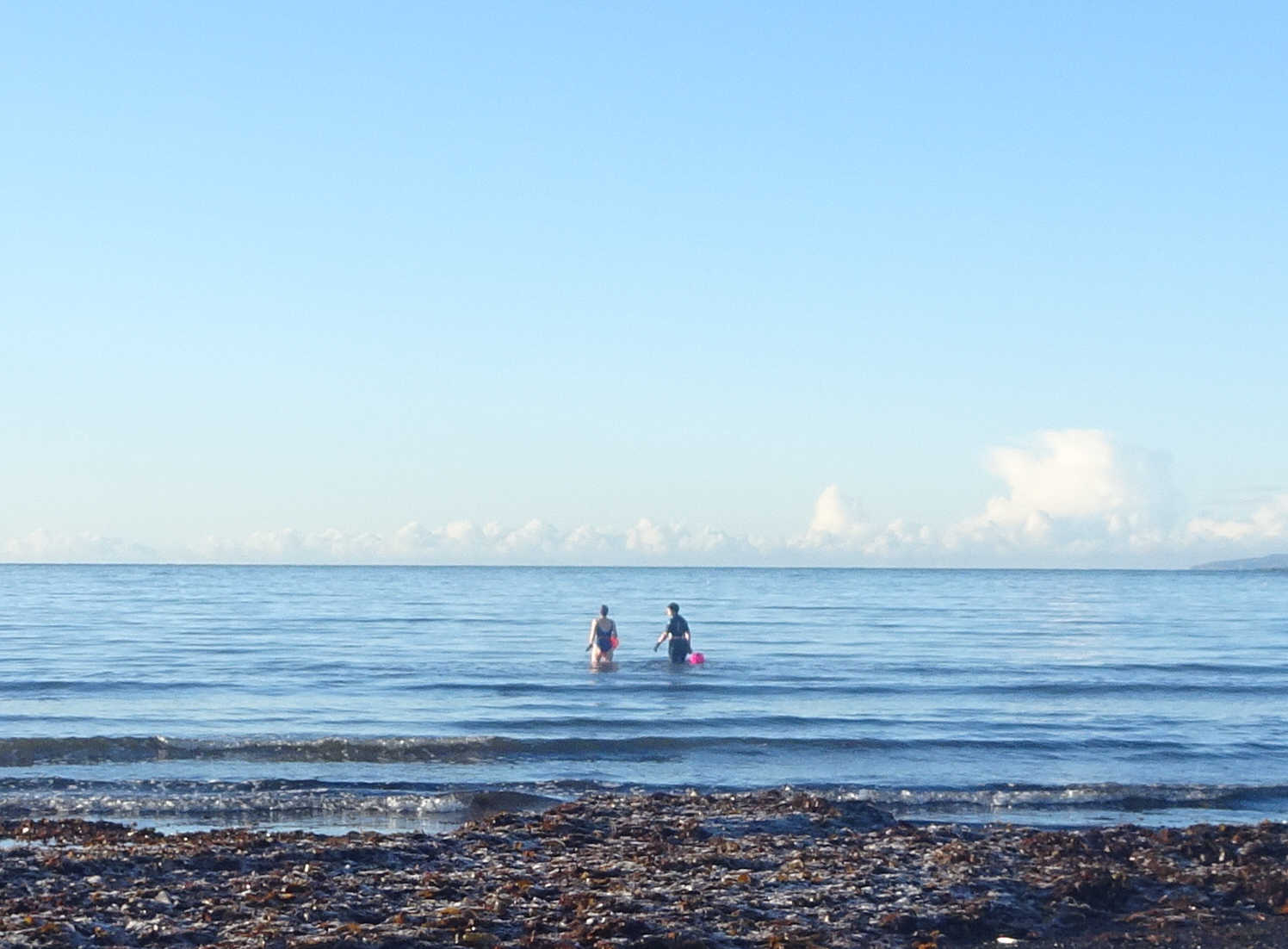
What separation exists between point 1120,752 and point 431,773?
10.3 m

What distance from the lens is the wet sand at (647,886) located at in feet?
29.3

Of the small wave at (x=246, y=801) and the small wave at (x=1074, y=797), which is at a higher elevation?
the small wave at (x=246, y=801)

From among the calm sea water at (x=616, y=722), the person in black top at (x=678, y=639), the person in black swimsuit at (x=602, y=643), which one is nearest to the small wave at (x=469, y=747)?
the calm sea water at (x=616, y=722)

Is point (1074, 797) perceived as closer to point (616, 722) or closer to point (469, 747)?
A: point (616, 722)

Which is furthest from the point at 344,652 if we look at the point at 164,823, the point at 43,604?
the point at 43,604

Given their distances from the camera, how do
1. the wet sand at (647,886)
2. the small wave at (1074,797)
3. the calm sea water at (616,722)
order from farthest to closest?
the calm sea water at (616,722) < the small wave at (1074,797) < the wet sand at (647,886)

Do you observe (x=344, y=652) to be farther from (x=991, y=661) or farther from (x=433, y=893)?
(x=433, y=893)

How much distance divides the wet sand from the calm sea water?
9.66ft

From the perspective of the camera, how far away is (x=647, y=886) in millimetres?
10195

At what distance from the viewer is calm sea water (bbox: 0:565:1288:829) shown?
15977 millimetres

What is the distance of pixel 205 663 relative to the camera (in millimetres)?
31484

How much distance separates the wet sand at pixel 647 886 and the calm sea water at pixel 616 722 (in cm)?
294

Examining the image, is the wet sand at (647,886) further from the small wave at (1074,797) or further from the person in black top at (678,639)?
the person in black top at (678,639)

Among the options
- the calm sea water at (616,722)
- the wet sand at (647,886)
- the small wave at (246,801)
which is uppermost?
the wet sand at (647,886)
